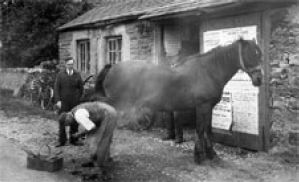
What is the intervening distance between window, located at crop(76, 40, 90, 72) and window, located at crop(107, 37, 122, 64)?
147cm

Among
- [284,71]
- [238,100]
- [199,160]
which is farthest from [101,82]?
[284,71]

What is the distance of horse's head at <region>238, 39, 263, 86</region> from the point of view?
5551 mm

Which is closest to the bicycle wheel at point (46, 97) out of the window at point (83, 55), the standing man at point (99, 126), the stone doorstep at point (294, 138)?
the window at point (83, 55)

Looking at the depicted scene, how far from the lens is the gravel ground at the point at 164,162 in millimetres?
5305

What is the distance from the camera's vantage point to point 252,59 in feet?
18.3

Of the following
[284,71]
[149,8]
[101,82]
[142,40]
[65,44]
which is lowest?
[101,82]

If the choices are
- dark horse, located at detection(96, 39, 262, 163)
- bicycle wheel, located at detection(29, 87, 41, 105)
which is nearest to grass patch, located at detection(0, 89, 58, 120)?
bicycle wheel, located at detection(29, 87, 41, 105)

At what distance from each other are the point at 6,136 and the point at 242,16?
614cm

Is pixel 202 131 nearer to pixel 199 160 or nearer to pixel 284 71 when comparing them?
pixel 199 160

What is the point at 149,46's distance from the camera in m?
9.70

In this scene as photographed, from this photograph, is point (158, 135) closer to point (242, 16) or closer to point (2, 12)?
point (242, 16)

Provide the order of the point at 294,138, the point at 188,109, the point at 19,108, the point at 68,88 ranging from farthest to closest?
the point at 19,108 → the point at 68,88 → the point at 294,138 → the point at 188,109

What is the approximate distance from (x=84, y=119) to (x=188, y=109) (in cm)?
210

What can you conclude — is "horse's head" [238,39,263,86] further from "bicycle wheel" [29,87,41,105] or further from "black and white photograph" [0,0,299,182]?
"bicycle wheel" [29,87,41,105]
